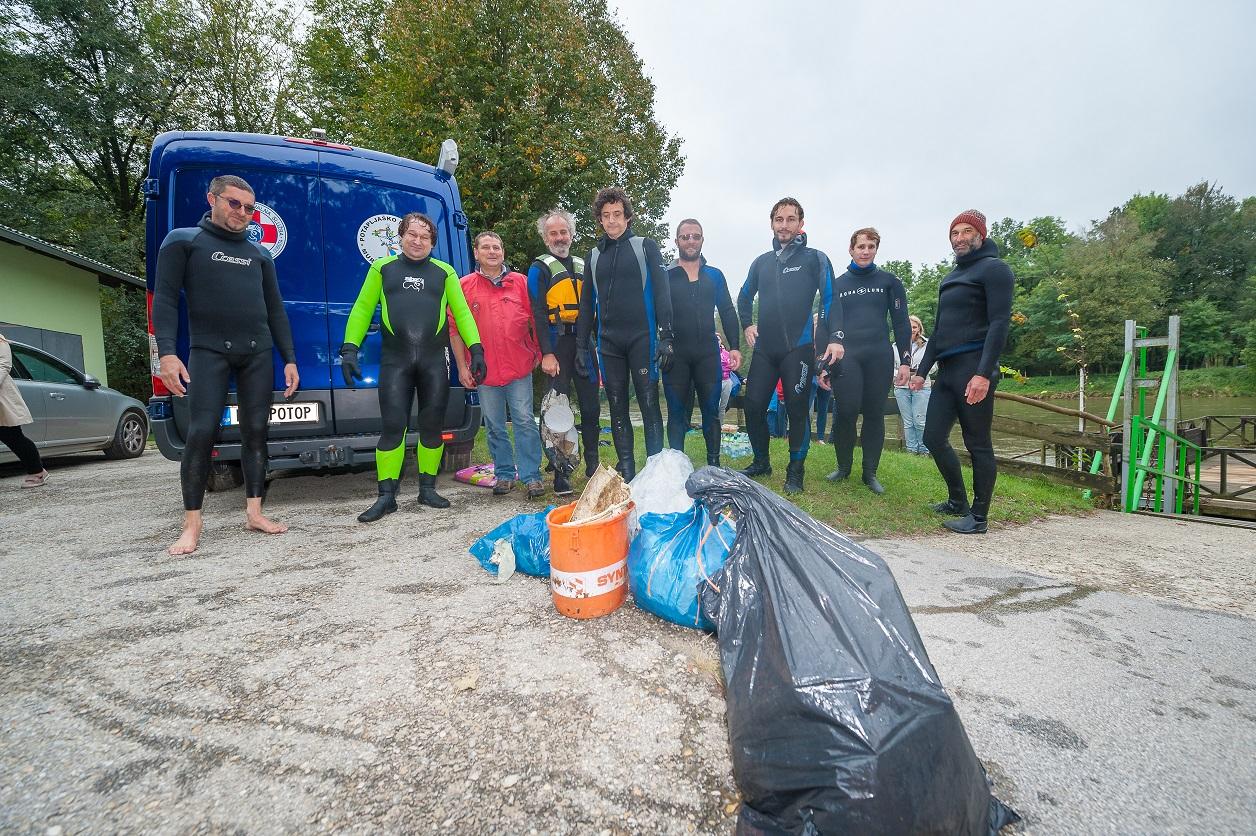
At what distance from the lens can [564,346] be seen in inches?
156

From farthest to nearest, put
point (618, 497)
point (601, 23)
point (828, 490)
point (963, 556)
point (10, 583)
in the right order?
point (601, 23)
point (828, 490)
point (963, 556)
point (10, 583)
point (618, 497)

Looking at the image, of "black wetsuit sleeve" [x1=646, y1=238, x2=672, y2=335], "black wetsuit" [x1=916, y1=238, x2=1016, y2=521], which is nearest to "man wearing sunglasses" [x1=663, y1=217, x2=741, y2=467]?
"black wetsuit sleeve" [x1=646, y1=238, x2=672, y2=335]

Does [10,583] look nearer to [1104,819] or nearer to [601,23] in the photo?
[1104,819]

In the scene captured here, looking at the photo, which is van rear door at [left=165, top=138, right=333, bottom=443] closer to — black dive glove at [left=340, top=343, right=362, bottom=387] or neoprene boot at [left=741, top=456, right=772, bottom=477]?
black dive glove at [left=340, top=343, right=362, bottom=387]

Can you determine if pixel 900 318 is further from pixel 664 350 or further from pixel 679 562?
pixel 679 562

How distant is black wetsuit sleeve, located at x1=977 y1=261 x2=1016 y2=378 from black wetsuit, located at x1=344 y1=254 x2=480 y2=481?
3.35 m

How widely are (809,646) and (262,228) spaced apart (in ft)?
13.8

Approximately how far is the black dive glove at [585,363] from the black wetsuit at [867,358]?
78.5 inches

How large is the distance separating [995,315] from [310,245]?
15.2 feet

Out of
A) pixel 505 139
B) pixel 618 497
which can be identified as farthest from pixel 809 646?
pixel 505 139

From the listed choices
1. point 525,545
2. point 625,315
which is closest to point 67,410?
point 625,315

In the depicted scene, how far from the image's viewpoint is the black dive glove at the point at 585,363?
375cm

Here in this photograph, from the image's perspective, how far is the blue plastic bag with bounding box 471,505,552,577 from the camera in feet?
7.93

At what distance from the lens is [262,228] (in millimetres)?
3600
